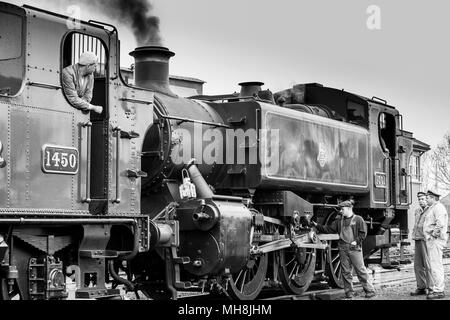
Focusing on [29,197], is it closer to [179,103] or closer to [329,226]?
[179,103]

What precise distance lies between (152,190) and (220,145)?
1491 millimetres

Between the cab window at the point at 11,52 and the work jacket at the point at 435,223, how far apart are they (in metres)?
7.36

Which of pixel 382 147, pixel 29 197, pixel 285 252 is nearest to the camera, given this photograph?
pixel 29 197

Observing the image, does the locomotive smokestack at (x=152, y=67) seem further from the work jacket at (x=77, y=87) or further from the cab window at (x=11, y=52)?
the cab window at (x=11, y=52)

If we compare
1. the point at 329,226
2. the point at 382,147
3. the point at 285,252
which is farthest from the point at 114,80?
the point at 382,147

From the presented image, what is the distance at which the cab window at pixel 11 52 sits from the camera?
7922 mm

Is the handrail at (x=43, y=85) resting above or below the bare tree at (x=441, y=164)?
below

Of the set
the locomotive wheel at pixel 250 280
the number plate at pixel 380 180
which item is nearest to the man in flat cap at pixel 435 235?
the locomotive wheel at pixel 250 280

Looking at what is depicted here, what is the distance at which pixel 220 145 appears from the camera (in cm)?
1184

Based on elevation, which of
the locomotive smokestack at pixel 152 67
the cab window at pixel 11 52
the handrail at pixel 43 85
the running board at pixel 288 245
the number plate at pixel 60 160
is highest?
the locomotive smokestack at pixel 152 67

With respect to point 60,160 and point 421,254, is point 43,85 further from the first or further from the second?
point 421,254

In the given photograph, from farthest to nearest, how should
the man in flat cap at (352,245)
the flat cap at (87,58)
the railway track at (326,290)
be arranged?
the man in flat cap at (352,245) < the railway track at (326,290) < the flat cap at (87,58)

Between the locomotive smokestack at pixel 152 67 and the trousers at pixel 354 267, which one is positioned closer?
the locomotive smokestack at pixel 152 67

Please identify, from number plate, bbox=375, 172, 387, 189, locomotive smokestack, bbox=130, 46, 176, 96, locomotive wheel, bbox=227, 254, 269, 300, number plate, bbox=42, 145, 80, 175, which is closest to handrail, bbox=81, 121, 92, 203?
number plate, bbox=42, 145, 80, 175
